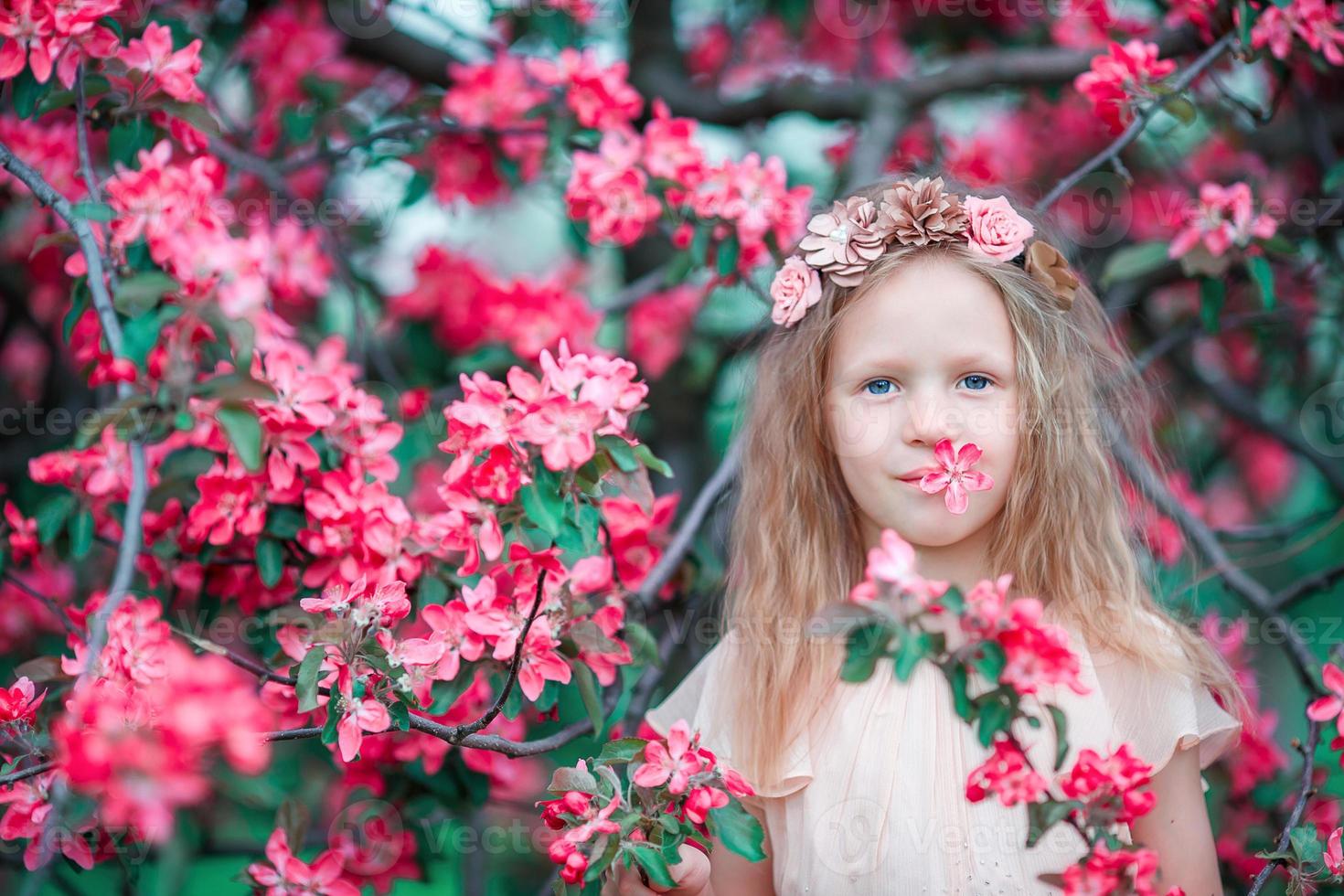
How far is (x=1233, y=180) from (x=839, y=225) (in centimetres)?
211

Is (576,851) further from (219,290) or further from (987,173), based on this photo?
(987,173)

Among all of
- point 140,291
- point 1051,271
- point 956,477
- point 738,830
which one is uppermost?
point 1051,271

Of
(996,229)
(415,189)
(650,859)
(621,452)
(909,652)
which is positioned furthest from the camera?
(415,189)

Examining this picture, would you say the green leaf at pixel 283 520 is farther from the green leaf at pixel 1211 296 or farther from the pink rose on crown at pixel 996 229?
the green leaf at pixel 1211 296

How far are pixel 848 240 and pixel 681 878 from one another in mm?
862

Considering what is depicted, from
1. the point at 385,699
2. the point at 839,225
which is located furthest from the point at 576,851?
the point at 839,225

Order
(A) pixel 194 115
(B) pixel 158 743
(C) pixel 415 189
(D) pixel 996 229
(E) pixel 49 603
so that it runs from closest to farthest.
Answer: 1. (B) pixel 158 743
2. (D) pixel 996 229
3. (E) pixel 49 603
4. (A) pixel 194 115
5. (C) pixel 415 189

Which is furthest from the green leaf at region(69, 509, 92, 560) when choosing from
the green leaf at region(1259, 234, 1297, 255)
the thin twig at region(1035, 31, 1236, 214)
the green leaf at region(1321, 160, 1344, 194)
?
the green leaf at region(1321, 160, 1344, 194)

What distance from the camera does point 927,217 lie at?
156 centimetres

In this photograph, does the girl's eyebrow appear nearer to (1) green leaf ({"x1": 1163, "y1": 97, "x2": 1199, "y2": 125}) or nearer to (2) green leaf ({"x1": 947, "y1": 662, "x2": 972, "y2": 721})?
(2) green leaf ({"x1": 947, "y1": 662, "x2": 972, "y2": 721})

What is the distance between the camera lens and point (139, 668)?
143cm

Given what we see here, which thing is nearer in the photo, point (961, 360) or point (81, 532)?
point (961, 360)

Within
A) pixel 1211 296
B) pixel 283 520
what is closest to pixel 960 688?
pixel 283 520

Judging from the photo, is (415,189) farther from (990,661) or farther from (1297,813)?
(1297,813)
